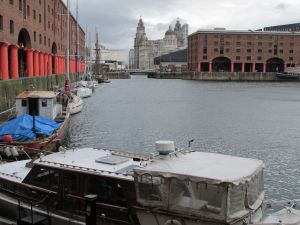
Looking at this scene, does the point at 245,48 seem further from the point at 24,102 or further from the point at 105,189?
the point at 105,189

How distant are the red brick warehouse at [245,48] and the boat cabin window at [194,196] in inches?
6619

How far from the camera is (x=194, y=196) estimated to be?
10547mm

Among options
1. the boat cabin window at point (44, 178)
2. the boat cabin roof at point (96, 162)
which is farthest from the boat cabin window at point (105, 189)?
the boat cabin window at point (44, 178)

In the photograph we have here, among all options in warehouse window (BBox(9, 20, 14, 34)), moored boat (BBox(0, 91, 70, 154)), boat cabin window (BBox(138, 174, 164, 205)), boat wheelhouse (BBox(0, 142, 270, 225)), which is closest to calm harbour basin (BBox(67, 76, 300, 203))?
moored boat (BBox(0, 91, 70, 154))

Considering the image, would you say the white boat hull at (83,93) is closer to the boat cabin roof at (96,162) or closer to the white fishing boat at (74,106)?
the white fishing boat at (74,106)

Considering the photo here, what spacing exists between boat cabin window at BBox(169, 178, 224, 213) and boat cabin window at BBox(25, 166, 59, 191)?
4180 millimetres

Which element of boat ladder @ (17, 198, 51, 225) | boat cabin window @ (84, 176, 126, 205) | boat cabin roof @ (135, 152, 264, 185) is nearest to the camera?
boat cabin roof @ (135, 152, 264, 185)

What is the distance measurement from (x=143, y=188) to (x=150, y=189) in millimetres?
200

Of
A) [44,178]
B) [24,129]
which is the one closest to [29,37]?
[24,129]

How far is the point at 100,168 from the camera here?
12789mm

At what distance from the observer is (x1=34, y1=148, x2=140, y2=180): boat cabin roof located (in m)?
12.5

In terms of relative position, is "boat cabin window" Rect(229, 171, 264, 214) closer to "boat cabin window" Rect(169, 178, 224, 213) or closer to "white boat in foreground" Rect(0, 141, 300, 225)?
"white boat in foreground" Rect(0, 141, 300, 225)

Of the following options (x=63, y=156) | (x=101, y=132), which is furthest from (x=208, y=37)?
(x=63, y=156)

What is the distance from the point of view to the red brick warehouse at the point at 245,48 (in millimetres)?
175750
